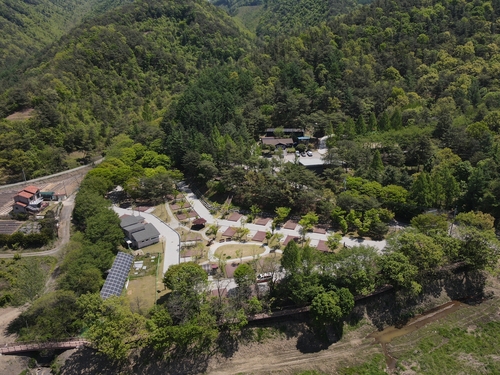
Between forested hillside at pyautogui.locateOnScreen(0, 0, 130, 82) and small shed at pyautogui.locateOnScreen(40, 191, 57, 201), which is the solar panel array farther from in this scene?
forested hillside at pyautogui.locateOnScreen(0, 0, 130, 82)

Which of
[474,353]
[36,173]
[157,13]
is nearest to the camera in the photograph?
[474,353]

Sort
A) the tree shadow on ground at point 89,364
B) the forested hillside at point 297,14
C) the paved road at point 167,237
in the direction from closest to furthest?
the tree shadow on ground at point 89,364 → the paved road at point 167,237 → the forested hillside at point 297,14

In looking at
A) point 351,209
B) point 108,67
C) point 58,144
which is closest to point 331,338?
point 351,209

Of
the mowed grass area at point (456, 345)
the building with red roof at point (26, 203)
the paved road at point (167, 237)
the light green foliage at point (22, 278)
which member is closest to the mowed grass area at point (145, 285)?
the paved road at point (167, 237)

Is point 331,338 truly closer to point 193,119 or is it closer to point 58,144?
point 193,119

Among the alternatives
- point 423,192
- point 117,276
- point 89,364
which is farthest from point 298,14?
point 89,364

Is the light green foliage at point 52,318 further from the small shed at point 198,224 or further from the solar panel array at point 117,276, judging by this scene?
the small shed at point 198,224
